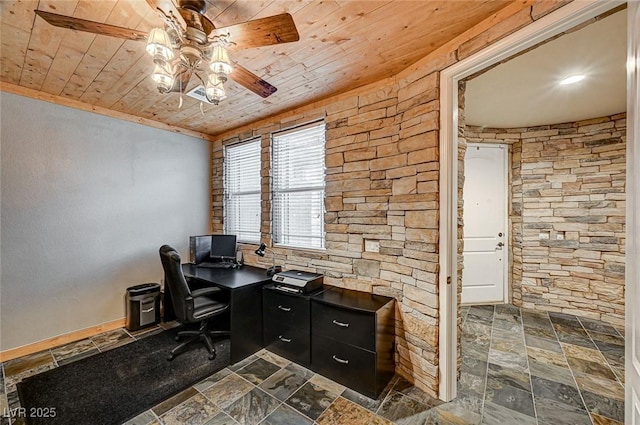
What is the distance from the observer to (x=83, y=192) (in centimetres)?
277

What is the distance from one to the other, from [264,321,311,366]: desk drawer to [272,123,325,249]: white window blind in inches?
35.6

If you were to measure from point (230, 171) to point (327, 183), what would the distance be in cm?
188

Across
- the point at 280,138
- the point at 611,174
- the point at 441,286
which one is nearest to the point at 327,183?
the point at 280,138

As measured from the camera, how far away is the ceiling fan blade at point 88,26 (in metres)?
1.20

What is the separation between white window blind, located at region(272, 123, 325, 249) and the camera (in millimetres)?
2846

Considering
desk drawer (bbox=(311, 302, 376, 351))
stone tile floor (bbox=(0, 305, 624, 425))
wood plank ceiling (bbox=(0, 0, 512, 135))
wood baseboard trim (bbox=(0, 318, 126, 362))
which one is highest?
wood plank ceiling (bbox=(0, 0, 512, 135))

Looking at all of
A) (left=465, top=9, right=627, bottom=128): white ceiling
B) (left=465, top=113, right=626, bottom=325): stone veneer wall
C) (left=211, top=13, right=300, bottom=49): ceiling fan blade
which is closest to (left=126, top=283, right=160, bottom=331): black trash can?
(left=211, top=13, right=300, bottom=49): ceiling fan blade

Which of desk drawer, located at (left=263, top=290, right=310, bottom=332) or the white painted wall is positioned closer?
desk drawer, located at (left=263, top=290, right=310, bottom=332)

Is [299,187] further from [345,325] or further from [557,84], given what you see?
[557,84]

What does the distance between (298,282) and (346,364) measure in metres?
0.78

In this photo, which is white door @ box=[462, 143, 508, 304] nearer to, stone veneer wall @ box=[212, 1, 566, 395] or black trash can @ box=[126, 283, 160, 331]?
stone veneer wall @ box=[212, 1, 566, 395]

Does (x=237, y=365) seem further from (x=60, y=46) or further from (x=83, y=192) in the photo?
(x=60, y=46)

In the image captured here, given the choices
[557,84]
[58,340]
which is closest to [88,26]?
[58,340]

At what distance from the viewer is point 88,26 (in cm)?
125
